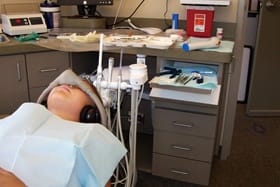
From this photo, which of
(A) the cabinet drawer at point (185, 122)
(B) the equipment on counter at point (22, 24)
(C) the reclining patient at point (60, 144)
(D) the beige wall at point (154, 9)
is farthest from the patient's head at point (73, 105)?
(D) the beige wall at point (154, 9)

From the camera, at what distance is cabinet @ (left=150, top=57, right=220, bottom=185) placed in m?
1.68

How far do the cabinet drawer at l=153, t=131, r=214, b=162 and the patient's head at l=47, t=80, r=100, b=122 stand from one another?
0.75 meters

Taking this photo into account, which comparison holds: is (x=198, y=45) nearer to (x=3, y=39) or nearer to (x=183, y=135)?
(x=183, y=135)

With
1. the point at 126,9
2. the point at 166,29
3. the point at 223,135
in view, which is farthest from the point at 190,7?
the point at 223,135

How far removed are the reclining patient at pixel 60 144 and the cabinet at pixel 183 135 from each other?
24.5 inches

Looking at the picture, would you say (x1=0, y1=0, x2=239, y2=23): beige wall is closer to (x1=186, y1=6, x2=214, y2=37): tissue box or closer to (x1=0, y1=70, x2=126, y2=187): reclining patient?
(x1=186, y1=6, x2=214, y2=37): tissue box

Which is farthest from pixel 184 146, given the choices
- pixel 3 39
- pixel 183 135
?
pixel 3 39

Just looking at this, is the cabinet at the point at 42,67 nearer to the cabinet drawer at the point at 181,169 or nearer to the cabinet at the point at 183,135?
the cabinet at the point at 183,135

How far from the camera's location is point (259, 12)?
2734 mm

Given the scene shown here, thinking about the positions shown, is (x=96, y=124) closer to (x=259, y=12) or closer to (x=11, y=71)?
(x=11, y=71)

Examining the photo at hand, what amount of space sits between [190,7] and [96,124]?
121 centimetres

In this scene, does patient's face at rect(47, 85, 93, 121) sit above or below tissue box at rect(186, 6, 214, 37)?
below

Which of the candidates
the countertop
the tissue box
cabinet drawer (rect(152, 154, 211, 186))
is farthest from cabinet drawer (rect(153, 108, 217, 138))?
the tissue box

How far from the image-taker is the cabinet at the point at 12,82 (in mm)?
1852
